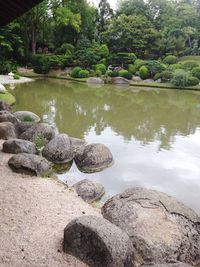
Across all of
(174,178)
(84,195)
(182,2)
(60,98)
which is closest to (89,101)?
(60,98)

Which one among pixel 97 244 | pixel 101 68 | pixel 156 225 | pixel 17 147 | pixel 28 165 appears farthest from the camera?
pixel 101 68

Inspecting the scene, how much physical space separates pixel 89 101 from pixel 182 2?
102 ft

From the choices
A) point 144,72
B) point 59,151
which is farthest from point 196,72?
point 59,151

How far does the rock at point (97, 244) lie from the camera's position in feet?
12.1

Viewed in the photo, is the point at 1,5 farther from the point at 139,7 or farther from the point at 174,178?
the point at 139,7

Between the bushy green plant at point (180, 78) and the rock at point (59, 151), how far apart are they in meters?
18.5

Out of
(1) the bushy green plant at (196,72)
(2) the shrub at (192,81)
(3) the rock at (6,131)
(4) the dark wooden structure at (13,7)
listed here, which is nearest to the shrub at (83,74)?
(2) the shrub at (192,81)

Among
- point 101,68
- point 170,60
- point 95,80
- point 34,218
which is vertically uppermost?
point 34,218

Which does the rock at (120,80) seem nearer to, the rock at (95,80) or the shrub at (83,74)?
the rock at (95,80)

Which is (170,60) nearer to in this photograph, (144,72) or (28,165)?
→ (144,72)

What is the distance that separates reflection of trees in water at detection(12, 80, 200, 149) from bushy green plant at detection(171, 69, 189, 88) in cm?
286

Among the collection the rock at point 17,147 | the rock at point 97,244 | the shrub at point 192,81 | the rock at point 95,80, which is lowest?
the rock at point 95,80

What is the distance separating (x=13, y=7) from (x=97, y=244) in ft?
12.3

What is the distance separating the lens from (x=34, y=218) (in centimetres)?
482
